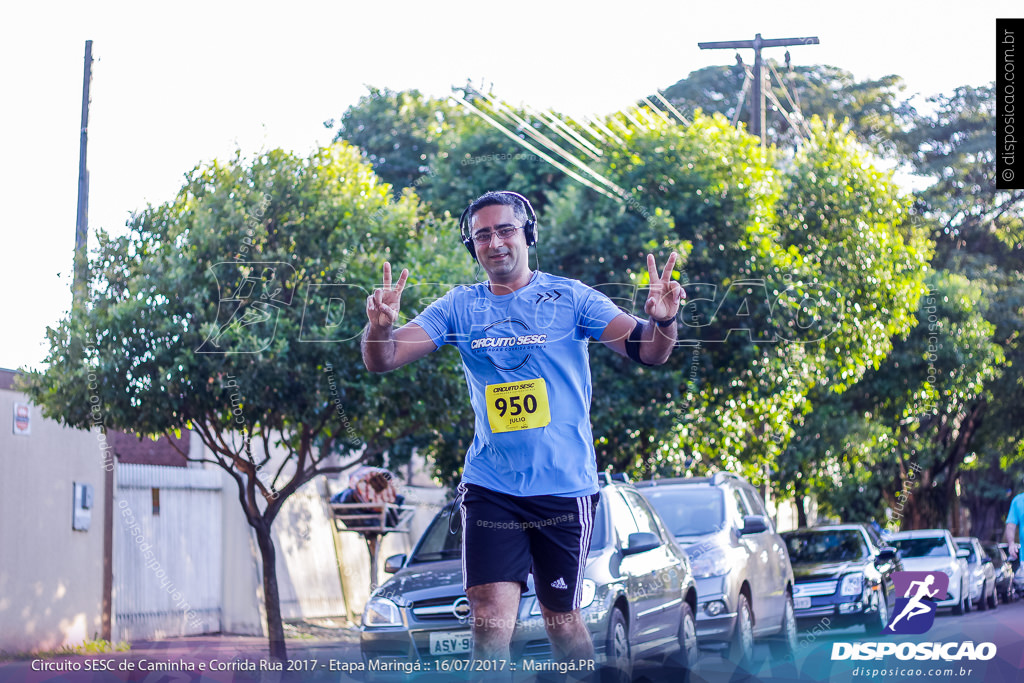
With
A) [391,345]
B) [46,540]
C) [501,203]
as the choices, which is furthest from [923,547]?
[391,345]

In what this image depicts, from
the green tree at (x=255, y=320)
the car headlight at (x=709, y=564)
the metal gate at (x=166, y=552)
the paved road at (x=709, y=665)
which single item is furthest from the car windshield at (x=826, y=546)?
the metal gate at (x=166, y=552)

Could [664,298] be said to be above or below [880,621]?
above

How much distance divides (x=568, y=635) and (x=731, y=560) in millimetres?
6742

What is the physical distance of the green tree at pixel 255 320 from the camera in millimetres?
11047

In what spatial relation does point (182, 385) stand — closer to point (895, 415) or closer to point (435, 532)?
point (435, 532)

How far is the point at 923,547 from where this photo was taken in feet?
69.7

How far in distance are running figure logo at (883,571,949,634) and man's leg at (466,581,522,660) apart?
417cm

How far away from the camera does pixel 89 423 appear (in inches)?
443

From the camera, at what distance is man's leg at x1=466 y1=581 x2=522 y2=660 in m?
4.36

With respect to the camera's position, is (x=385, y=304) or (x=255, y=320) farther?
(x=255, y=320)

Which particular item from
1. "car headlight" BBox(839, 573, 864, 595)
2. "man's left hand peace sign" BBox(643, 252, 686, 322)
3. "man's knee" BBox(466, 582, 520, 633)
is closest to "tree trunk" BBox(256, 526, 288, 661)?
"car headlight" BBox(839, 573, 864, 595)

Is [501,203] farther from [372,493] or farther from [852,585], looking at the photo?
[372,493]

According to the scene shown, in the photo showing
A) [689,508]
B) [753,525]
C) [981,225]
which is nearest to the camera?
[753,525]

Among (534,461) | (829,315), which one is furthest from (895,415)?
(534,461)
